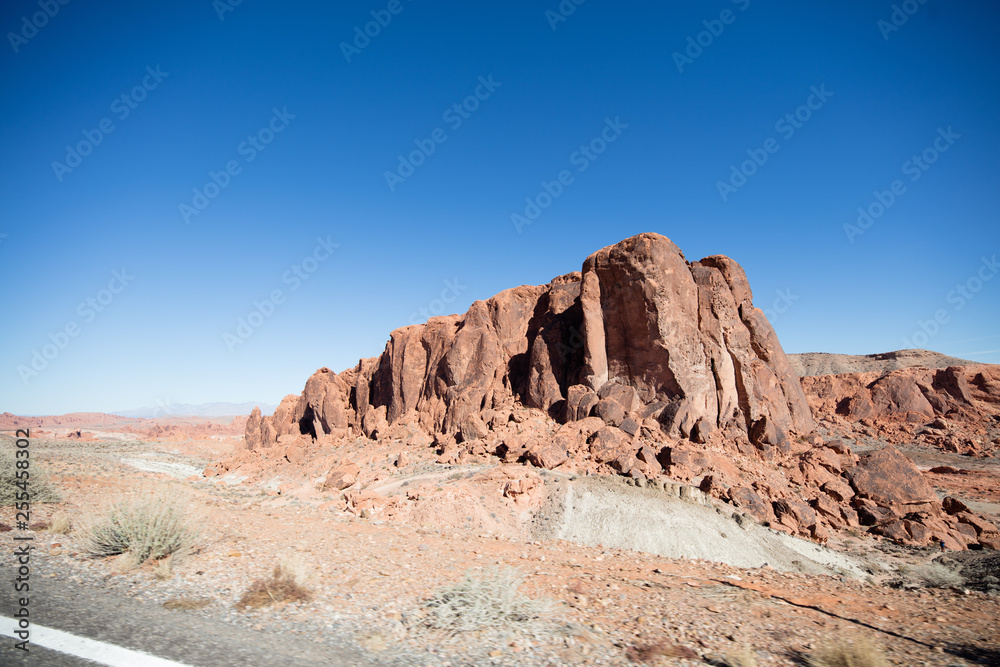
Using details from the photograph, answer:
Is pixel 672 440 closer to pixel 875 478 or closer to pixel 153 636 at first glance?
pixel 875 478

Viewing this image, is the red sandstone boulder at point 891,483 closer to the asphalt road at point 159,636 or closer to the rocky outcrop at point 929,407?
the asphalt road at point 159,636

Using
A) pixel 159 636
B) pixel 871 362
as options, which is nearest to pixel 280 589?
pixel 159 636

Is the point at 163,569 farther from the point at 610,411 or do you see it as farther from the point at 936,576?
the point at 610,411

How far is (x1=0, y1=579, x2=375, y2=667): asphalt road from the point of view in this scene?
5199mm

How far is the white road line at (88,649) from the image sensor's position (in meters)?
5.01

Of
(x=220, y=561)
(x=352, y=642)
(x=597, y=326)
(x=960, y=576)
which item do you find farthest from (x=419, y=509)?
(x=960, y=576)

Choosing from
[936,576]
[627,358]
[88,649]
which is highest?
[627,358]

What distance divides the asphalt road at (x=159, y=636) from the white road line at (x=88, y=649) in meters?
0.08

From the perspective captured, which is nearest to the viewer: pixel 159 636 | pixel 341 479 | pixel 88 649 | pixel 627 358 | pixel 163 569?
pixel 88 649

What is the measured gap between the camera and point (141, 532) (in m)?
8.41

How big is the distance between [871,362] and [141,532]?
113736 mm

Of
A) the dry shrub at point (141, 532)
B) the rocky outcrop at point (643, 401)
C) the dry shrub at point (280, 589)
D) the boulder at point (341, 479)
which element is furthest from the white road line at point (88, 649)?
the boulder at point (341, 479)

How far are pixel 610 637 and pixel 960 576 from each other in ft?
42.3

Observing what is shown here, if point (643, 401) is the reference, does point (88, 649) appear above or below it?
below
